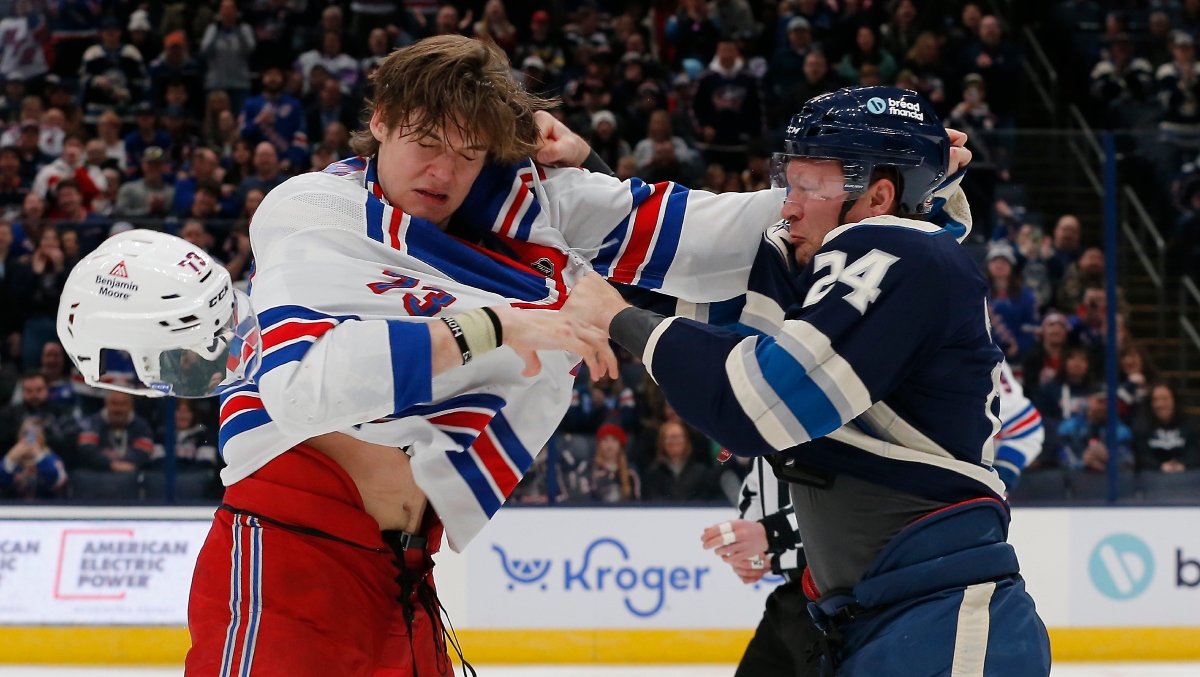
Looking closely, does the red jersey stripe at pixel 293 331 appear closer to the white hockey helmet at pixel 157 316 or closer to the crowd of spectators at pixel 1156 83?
the white hockey helmet at pixel 157 316

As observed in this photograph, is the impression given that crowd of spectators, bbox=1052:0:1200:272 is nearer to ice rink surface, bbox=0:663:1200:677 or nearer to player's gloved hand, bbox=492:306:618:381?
ice rink surface, bbox=0:663:1200:677

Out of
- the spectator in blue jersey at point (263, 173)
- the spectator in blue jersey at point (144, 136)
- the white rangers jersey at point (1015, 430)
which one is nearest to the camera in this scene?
the white rangers jersey at point (1015, 430)

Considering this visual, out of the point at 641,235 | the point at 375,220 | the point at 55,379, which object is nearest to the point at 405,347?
the point at 375,220

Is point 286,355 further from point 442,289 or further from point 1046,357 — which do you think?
point 1046,357

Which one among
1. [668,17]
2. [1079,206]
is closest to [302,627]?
[1079,206]

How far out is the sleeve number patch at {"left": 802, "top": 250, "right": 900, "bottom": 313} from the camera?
2168 millimetres

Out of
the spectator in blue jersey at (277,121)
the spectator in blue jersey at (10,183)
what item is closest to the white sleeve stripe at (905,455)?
the spectator in blue jersey at (277,121)

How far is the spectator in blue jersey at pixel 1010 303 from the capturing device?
666 centimetres

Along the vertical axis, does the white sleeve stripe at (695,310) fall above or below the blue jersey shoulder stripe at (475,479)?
above

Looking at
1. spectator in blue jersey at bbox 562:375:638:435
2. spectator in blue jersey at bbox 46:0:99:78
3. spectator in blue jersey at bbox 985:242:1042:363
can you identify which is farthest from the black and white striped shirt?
spectator in blue jersey at bbox 46:0:99:78

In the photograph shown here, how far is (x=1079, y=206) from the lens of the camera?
21.8 feet

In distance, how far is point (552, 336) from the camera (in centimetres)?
222

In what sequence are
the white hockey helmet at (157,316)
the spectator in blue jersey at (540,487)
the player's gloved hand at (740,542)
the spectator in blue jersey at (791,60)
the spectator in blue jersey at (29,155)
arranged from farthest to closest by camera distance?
1. the spectator in blue jersey at (791,60)
2. the spectator in blue jersey at (29,155)
3. the spectator in blue jersey at (540,487)
4. the player's gloved hand at (740,542)
5. the white hockey helmet at (157,316)

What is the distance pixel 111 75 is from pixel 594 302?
346 inches
